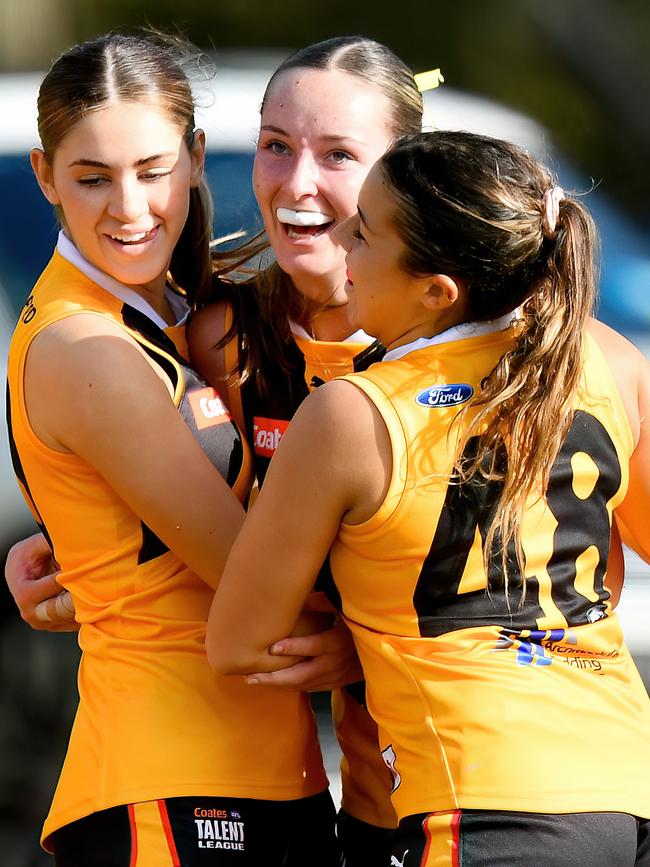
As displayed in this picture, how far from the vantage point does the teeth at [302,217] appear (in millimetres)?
2566

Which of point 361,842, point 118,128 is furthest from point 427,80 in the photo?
point 361,842

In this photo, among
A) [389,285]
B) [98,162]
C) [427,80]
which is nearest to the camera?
[389,285]

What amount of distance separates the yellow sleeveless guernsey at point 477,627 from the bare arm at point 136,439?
282 millimetres

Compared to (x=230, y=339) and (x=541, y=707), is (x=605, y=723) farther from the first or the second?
(x=230, y=339)

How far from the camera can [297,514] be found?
200 centimetres

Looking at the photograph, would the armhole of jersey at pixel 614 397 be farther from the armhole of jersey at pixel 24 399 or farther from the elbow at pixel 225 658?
the armhole of jersey at pixel 24 399

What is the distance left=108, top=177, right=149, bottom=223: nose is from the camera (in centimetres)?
240

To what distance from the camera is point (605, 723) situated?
2.00 meters

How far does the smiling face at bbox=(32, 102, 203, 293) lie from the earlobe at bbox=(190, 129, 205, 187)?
11cm

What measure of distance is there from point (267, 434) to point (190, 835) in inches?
30.0

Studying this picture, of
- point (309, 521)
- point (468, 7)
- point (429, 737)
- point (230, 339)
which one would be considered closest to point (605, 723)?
point (429, 737)

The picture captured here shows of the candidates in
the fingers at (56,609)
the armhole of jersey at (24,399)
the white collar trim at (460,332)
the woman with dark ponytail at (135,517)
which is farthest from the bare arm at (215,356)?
the white collar trim at (460,332)

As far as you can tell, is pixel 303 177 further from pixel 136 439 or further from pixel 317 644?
pixel 317 644

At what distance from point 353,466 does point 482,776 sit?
0.47 meters
